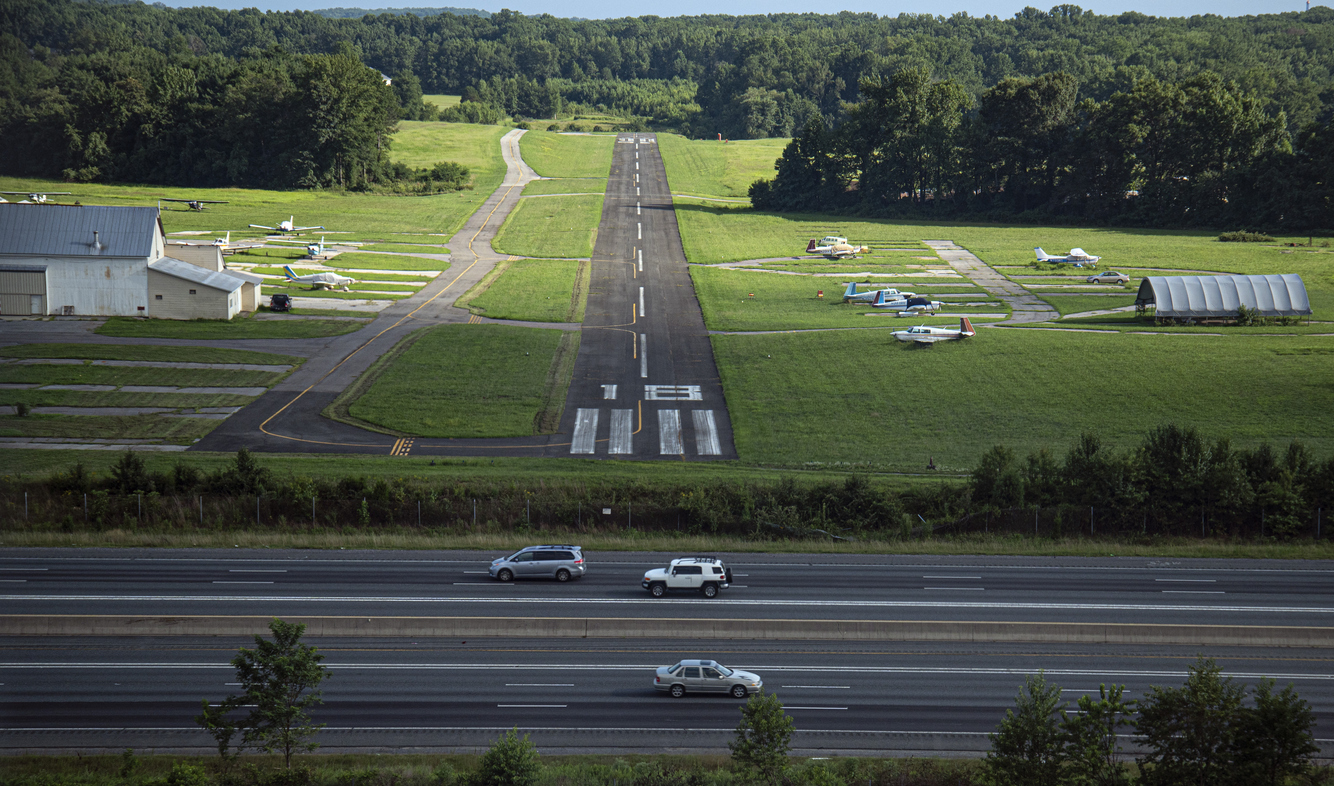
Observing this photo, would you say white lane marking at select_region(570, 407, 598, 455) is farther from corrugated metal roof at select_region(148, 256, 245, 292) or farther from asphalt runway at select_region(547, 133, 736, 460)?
corrugated metal roof at select_region(148, 256, 245, 292)

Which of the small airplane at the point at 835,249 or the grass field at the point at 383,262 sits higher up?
the small airplane at the point at 835,249

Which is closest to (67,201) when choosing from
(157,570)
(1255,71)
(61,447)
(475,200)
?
(475,200)

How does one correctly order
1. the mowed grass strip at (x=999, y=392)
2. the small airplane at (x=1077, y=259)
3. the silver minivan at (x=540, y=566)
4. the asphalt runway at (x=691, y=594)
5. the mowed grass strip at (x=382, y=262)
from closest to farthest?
the asphalt runway at (x=691, y=594) → the silver minivan at (x=540, y=566) → the mowed grass strip at (x=999, y=392) → the mowed grass strip at (x=382, y=262) → the small airplane at (x=1077, y=259)

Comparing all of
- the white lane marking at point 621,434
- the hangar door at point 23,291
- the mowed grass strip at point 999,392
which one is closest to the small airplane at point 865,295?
the mowed grass strip at point 999,392

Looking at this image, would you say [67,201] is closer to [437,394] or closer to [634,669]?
[437,394]

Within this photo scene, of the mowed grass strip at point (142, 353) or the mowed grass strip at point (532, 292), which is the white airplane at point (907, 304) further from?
the mowed grass strip at point (142, 353)

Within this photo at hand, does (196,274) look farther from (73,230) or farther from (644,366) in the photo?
(644,366)
